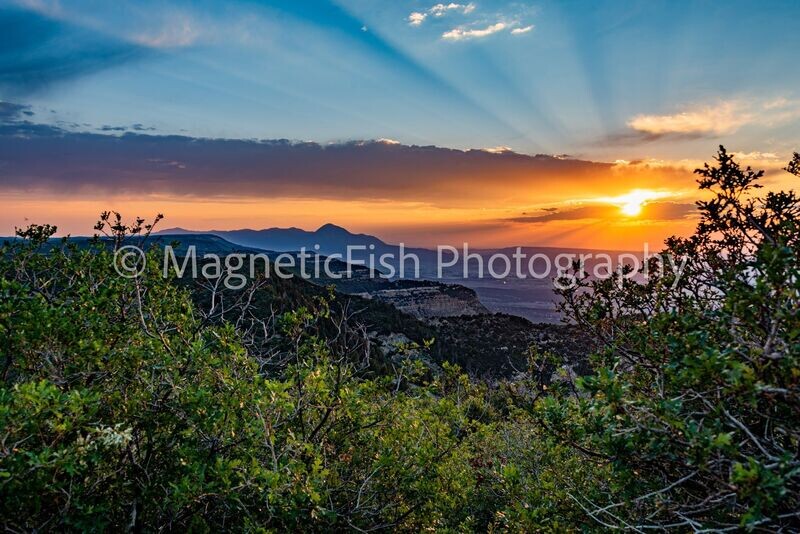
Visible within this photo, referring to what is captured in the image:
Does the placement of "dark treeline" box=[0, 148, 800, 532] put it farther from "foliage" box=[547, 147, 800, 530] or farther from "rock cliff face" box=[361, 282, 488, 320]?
"rock cliff face" box=[361, 282, 488, 320]

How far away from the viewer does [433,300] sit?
101m

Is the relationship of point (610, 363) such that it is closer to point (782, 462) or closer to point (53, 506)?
point (782, 462)

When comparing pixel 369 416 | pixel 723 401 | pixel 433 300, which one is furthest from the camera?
pixel 433 300

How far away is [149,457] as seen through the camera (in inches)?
190

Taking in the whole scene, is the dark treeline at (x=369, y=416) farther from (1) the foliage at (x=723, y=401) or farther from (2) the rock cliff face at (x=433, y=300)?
(2) the rock cliff face at (x=433, y=300)

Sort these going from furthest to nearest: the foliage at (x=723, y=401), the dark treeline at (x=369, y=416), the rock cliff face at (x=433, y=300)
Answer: the rock cliff face at (x=433, y=300) < the dark treeline at (x=369, y=416) < the foliage at (x=723, y=401)

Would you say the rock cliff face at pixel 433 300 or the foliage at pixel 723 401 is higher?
the foliage at pixel 723 401

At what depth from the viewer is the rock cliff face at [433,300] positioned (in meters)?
96.1

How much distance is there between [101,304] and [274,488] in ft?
12.0

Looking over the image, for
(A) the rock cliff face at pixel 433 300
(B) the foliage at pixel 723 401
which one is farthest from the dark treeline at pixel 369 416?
(A) the rock cliff face at pixel 433 300

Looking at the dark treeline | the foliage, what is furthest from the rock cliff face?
the foliage

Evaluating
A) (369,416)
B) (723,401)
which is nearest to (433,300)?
(369,416)

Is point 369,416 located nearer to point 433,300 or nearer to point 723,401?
point 723,401

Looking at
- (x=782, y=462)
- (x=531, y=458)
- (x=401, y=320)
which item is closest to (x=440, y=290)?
(x=401, y=320)
